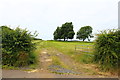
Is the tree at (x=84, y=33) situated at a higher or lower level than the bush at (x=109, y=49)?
higher

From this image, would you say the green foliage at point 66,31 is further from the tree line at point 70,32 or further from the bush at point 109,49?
the bush at point 109,49

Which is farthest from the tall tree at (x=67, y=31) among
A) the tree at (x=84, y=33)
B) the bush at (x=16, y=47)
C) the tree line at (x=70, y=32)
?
the bush at (x=16, y=47)

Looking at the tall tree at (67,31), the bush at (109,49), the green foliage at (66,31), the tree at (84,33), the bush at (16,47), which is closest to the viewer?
the bush at (109,49)

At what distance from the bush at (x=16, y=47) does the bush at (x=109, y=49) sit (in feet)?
12.8

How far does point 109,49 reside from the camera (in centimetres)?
407

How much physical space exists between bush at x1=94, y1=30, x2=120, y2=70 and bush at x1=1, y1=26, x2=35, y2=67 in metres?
3.90

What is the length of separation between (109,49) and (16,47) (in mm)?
4870

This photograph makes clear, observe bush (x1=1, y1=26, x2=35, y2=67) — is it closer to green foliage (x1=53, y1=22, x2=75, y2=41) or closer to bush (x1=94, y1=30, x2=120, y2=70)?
bush (x1=94, y1=30, x2=120, y2=70)

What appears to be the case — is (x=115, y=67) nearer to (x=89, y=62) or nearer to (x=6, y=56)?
(x=89, y=62)

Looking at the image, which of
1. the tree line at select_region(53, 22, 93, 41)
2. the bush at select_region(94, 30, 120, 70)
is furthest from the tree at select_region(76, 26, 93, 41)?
the bush at select_region(94, 30, 120, 70)

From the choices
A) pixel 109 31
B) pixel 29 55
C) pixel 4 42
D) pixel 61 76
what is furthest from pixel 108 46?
pixel 4 42

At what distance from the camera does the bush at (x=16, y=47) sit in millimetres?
4715

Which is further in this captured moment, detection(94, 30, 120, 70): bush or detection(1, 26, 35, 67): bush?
detection(1, 26, 35, 67): bush

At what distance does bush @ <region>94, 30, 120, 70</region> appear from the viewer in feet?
13.1
